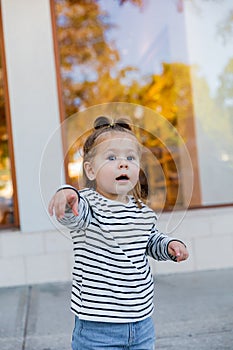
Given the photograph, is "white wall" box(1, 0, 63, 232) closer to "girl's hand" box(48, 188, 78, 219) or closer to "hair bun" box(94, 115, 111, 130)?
"hair bun" box(94, 115, 111, 130)

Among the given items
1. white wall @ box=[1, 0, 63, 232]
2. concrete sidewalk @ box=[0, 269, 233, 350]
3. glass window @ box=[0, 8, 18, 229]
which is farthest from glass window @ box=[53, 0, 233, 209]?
concrete sidewalk @ box=[0, 269, 233, 350]

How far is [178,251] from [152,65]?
4097 millimetres

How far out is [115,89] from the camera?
5621 mm

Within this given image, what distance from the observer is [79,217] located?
1.67 m

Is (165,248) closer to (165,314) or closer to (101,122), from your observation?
(101,122)

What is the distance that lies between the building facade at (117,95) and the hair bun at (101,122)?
1780 mm

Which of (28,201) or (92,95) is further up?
(92,95)

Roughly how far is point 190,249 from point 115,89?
6.49 ft

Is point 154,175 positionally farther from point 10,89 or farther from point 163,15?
point 163,15

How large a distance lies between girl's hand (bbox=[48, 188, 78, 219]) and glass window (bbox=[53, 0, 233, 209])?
11.3ft

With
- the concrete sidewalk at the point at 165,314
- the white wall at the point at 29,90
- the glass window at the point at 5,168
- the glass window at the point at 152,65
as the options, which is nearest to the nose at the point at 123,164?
the concrete sidewalk at the point at 165,314

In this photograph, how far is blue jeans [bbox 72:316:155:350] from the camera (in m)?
1.77

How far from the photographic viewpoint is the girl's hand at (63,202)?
5.15ft

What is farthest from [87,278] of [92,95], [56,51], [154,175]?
[92,95]
